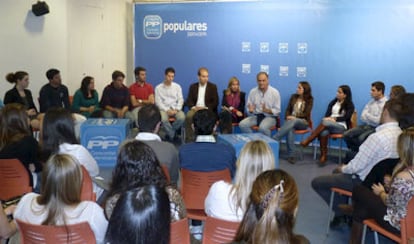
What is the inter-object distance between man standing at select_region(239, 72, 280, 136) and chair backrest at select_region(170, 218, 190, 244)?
497cm

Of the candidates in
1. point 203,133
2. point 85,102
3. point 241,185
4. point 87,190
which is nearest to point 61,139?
point 87,190

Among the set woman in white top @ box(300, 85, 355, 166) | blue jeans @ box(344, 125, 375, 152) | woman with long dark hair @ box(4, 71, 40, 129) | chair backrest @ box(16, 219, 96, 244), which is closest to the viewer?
chair backrest @ box(16, 219, 96, 244)

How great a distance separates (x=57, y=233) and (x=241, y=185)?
3.47ft

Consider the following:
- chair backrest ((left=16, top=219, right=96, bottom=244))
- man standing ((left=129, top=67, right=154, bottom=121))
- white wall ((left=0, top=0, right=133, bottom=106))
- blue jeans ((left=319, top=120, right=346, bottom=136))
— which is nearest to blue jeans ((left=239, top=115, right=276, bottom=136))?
blue jeans ((left=319, top=120, right=346, bottom=136))

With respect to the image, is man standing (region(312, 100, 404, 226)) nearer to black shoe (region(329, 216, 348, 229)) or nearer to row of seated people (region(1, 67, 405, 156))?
black shoe (region(329, 216, 348, 229))

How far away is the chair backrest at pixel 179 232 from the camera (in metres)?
2.39

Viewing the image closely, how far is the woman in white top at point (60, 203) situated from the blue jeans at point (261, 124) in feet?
16.5

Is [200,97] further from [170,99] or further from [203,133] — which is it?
[203,133]

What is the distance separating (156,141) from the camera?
12.8 ft

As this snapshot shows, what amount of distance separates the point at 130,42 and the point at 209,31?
183cm

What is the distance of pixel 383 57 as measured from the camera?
7.34 metres

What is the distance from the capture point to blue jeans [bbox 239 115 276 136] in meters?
7.31

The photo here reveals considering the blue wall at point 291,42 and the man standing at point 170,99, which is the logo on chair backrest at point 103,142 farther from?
the blue wall at point 291,42

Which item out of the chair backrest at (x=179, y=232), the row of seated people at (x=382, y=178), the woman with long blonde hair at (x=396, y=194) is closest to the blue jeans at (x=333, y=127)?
the row of seated people at (x=382, y=178)
